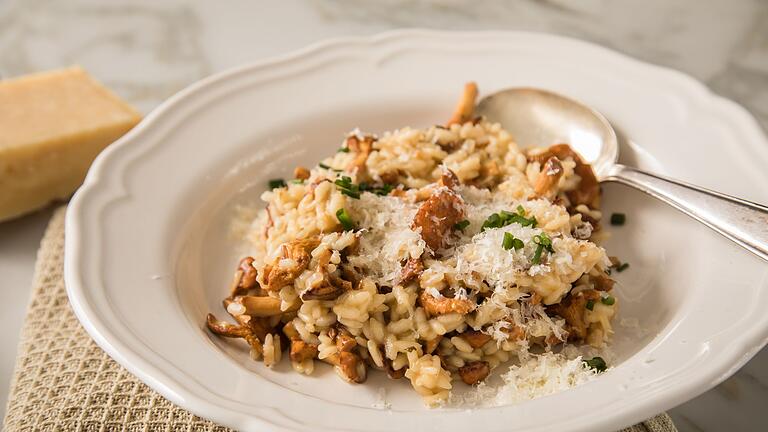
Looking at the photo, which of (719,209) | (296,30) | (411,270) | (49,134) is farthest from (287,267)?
(296,30)

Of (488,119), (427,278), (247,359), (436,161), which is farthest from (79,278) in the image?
(488,119)

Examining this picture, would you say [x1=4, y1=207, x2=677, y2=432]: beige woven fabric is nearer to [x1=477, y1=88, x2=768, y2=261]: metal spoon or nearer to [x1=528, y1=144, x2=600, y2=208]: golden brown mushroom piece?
[x1=477, y1=88, x2=768, y2=261]: metal spoon

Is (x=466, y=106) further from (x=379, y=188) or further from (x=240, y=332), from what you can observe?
(x=240, y=332)

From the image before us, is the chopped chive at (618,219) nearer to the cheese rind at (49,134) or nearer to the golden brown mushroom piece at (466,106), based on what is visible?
the golden brown mushroom piece at (466,106)

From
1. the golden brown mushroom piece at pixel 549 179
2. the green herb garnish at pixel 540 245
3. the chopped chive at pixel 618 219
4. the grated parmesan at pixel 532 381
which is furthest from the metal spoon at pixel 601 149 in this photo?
the grated parmesan at pixel 532 381

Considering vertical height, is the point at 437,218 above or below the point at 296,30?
above

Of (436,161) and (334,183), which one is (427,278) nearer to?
(334,183)
